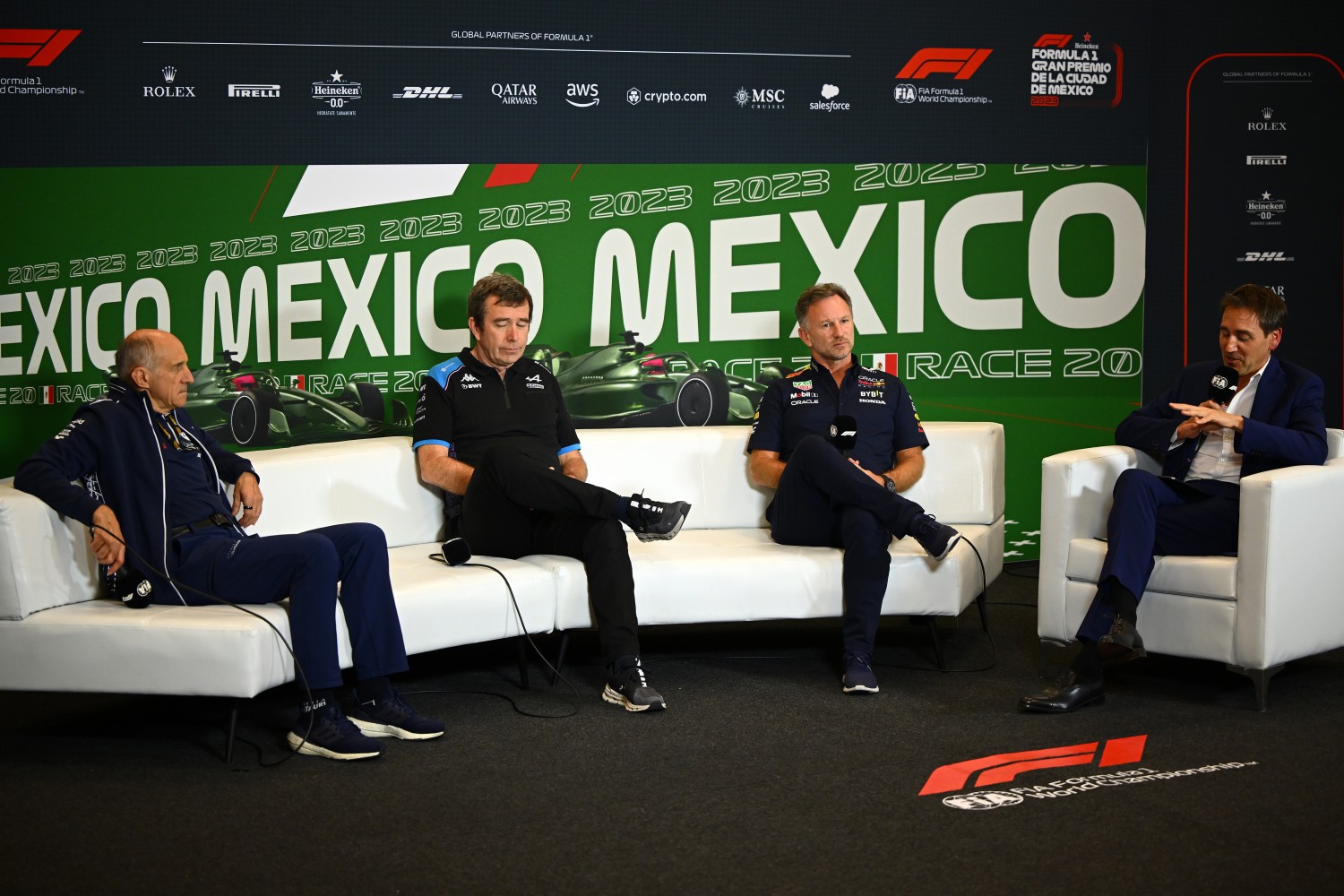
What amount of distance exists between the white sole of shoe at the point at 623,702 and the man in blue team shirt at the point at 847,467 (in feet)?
1.86

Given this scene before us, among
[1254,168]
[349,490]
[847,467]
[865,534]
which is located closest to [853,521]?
[865,534]

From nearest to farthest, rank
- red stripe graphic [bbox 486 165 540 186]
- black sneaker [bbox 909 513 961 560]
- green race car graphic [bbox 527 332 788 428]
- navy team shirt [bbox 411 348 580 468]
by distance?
black sneaker [bbox 909 513 961 560] < navy team shirt [bbox 411 348 580 468] < red stripe graphic [bbox 486 165 540 186] < green race car graphic [bbox 527 332 788 428]

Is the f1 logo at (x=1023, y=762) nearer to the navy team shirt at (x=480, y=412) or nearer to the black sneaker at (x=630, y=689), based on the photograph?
the black sneaker at (x=630, y=689)

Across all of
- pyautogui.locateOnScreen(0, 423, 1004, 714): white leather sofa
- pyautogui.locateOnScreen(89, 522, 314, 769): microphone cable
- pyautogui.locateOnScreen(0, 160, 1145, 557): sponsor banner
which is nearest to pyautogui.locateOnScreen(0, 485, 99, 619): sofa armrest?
pyautogui.locateOnScreen(0, 423, 1004, 714): white leather sofa

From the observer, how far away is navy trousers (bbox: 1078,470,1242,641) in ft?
11.1

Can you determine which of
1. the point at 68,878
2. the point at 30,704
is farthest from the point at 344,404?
the point at 68,878

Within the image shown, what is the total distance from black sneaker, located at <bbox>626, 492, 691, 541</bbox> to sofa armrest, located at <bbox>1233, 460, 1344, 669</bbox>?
4.93ft

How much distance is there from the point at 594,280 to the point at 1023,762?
111 inches

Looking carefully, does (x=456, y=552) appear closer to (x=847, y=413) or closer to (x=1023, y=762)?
(x=847, y=413)

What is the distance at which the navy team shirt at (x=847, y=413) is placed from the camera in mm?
4082

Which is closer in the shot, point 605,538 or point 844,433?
point 605,538

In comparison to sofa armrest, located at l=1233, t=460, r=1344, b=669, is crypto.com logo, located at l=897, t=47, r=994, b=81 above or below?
above

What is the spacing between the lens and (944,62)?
17.3ft

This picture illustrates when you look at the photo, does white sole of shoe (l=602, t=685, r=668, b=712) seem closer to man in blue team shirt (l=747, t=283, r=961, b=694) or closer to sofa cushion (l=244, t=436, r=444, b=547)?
man in blue team shirt (l=747, t=283, r=961, b=694)
